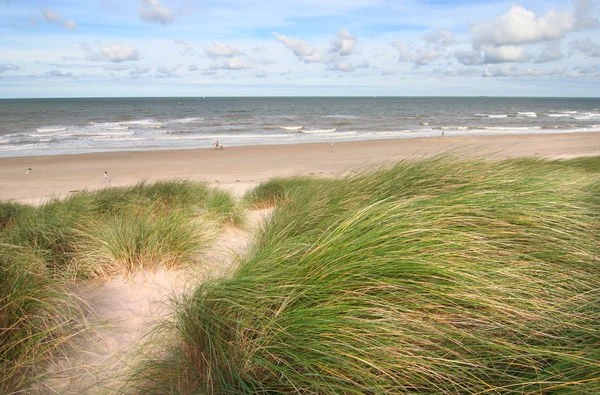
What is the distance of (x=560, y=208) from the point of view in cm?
305

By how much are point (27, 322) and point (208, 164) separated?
1459 cm

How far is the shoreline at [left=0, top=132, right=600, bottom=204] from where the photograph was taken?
12570 mm

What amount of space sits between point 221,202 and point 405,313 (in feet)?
14.9

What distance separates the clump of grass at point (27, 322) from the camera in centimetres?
231

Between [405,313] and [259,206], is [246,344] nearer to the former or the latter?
[405,313]

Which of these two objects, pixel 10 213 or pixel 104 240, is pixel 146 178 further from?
pixel 104 240

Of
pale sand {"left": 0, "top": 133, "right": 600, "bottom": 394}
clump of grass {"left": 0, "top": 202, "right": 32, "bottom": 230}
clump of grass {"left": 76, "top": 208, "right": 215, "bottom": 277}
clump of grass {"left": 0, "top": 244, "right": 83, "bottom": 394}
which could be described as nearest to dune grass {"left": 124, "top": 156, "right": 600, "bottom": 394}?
pale sand {"left": 0, "top": 133, "right": 600, "bottom": 394}

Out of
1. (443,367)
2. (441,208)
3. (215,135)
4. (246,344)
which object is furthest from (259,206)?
(215,135)

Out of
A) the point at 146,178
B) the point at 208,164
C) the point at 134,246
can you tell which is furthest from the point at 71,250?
the point at 208,164

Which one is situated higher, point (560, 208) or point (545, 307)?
point (560, 208)

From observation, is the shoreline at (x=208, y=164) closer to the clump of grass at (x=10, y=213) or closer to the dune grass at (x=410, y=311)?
the clump of grass at (x=10, y=213)

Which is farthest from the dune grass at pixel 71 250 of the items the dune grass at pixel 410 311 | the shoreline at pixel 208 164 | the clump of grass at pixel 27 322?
the shoreline at pixel 208 164

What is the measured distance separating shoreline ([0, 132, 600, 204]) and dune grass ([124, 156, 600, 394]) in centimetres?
774

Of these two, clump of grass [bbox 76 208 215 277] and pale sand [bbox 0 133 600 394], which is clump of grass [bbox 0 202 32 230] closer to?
pale sand [bbox 0 133 600 394]
